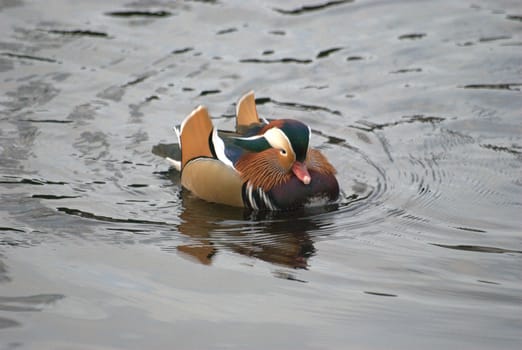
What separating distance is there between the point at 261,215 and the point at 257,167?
443 millimetres

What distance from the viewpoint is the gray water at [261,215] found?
22.9ft

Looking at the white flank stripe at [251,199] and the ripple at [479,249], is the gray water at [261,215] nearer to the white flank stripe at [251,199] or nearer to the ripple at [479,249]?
the ripple at [479,249]

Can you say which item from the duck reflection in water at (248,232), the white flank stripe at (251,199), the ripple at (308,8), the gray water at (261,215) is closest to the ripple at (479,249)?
the gray water at (261,215)

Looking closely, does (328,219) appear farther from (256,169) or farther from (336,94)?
(336,94)

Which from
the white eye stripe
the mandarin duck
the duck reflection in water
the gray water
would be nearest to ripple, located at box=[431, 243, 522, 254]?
the gray water

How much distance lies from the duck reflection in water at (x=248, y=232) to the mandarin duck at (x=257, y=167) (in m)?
0.10

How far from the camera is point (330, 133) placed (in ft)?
36.9

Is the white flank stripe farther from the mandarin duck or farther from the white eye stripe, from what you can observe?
the white eye stripe

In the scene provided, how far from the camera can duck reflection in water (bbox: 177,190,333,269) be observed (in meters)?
Answer: 8.29

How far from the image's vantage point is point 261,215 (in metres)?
9.43

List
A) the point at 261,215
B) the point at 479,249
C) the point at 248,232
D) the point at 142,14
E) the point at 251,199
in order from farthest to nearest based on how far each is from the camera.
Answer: the point at 142,14 → the point at 251,199 → the point at 261,215 → the point at 248,232 → the point at 479,249

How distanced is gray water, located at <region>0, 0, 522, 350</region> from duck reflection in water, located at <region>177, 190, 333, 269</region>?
3 cm

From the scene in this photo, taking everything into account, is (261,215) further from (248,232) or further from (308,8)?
(308,8)

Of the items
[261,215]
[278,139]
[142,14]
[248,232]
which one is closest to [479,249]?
[248,232]
